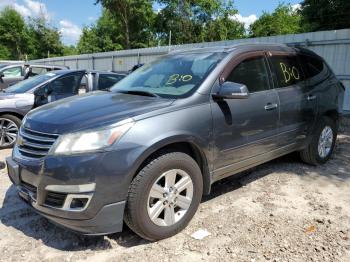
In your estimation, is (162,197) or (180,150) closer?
(162,197)

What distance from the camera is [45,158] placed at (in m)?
2.94

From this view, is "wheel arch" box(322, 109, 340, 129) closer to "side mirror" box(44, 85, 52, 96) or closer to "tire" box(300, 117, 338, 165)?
"tire" box(300, 117, 338, 165)

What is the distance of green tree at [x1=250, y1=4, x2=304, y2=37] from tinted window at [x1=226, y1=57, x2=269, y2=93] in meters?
45.7

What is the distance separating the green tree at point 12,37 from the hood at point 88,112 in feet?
197

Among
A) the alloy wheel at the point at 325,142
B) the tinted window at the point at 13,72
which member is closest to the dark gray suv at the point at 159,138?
the alloy wheel at the point at 325,142

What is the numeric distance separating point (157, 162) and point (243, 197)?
1592 millimetres

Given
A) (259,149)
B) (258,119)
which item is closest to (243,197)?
(259,149)

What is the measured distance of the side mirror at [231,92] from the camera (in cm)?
347

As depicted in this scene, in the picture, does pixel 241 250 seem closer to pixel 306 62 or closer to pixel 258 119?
pixel 258 119

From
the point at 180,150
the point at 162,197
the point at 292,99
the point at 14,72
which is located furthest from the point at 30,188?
the point at 14,72

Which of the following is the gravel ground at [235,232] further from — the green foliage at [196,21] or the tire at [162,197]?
the green foliage at [196,21]

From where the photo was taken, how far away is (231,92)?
349cm

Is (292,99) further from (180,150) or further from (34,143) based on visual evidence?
(34,143)

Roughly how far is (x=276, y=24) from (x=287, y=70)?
158ft
